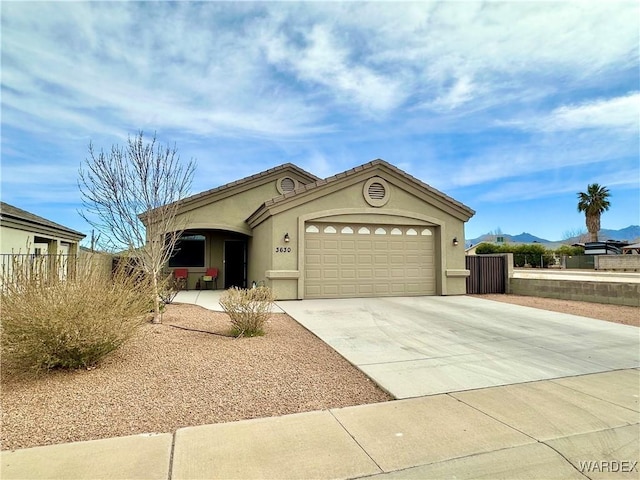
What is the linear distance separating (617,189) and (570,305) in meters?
48.4

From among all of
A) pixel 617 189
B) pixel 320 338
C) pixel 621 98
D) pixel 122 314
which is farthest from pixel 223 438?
pixel 617 189

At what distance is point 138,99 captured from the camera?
492 inches

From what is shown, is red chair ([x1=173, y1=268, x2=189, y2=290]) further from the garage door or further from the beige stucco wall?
the garage door

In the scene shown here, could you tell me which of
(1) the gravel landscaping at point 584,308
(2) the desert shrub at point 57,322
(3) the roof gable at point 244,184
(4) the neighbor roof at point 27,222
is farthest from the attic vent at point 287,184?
(2) the desert shrub at point 57,322

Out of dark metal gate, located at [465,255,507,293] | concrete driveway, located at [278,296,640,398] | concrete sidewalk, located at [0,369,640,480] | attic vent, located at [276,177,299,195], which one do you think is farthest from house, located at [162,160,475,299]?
concrete sidewalk, located at [0,369,640,480]

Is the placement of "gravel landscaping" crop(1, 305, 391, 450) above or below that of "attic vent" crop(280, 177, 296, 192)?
below

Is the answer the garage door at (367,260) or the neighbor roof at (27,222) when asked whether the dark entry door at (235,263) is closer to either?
the garage door at (367,260)

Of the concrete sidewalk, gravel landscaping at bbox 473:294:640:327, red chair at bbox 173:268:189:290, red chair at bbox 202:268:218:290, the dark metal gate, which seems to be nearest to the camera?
the concrete sidewalk

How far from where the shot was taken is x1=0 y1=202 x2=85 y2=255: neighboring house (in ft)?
41.9

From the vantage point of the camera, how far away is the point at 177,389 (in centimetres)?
462

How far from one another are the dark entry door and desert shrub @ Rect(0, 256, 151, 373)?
12795mm

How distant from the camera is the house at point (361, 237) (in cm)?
1301

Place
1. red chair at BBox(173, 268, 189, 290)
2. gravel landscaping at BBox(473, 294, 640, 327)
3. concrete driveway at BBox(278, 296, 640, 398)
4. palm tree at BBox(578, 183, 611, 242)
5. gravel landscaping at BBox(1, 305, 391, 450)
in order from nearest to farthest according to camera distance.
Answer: gravel landscaping at BBox(1, 305, 391, 450), concrete driveway at BBox(278, 296, 640, 398), gravel landscaping at BBox(473, 294, 640, 327), red chair at BBox(173, 268, 189, 290), palm tree at BBox(578, 183, 611, 242)

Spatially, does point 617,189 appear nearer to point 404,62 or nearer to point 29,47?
point 404,62
